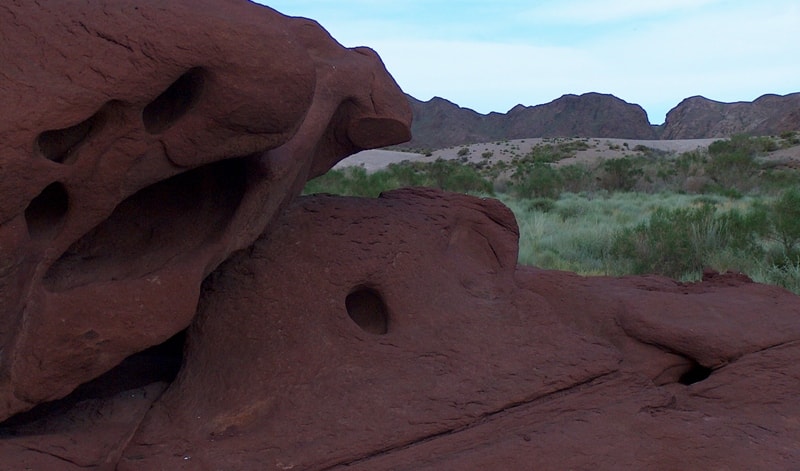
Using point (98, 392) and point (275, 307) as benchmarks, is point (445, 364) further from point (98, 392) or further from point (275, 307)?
point (98, 392)

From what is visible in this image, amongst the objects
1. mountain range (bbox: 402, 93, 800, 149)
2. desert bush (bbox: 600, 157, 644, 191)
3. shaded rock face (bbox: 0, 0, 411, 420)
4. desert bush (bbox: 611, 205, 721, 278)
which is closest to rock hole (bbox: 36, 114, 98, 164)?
shaded rock face (bbox: 0, 0, 411, 420)

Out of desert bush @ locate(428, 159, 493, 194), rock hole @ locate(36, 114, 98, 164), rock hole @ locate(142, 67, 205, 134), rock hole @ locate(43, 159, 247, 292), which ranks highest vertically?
rock hole @ locate(142, 67, 205, 134)

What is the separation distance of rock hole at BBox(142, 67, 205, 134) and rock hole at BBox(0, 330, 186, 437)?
1.16 meters

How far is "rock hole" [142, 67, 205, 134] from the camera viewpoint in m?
3.14

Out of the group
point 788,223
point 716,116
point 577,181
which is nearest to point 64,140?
point 788,223

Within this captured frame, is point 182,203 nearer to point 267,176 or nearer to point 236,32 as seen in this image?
point 267,176

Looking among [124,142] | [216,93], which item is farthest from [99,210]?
[216,93]

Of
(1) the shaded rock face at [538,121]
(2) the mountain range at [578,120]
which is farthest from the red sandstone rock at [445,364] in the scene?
(1) the shaded rock face at [538,121]

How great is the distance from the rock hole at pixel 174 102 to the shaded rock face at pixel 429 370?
3.17ft

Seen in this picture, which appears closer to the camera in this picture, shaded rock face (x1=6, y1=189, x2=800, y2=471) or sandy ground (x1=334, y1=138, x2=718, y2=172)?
shaded rock face (x1=6, y1=189, x2=800, y2=471)

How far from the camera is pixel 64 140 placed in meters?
2.98

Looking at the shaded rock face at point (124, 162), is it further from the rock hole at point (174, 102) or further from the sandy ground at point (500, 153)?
the sandy ground at point (500, 153)

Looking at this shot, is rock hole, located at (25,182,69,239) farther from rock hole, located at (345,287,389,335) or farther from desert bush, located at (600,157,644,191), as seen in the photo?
desert bush, located at (600,157,644,191)

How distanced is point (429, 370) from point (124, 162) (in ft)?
5.45
